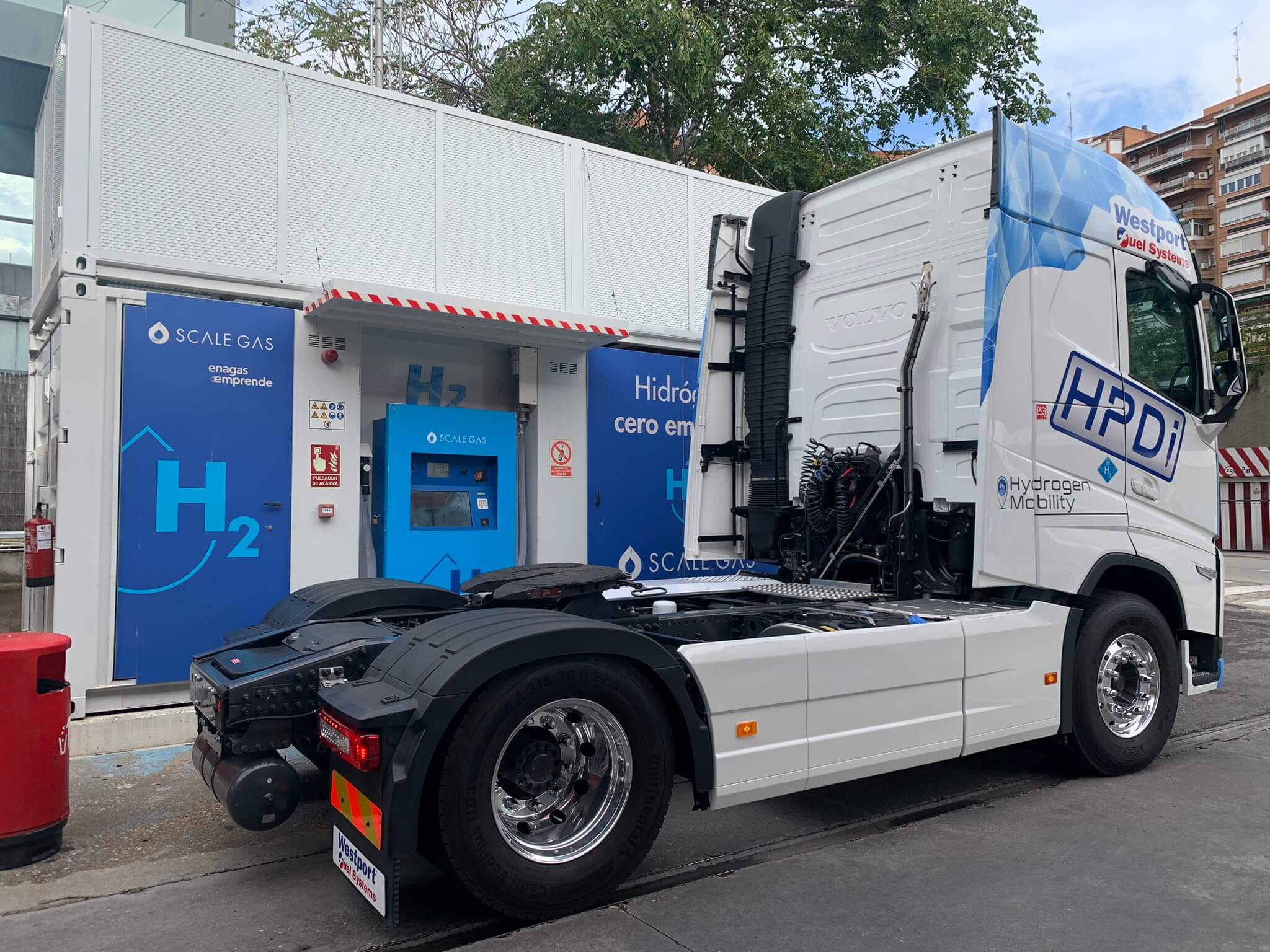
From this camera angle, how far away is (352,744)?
3131 mm

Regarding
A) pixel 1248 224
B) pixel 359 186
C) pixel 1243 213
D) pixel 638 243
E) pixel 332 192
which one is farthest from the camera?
pixel 1243 213

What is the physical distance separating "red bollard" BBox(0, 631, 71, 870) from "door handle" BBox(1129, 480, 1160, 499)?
18.1ft

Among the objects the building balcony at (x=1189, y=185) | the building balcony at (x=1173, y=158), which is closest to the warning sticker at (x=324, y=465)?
the building balcony at (x=1189, y=185)

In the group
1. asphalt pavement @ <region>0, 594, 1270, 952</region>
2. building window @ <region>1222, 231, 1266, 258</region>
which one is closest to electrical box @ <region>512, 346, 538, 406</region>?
asphalt pavement @ <region>0, 594, 1270, 952</region>

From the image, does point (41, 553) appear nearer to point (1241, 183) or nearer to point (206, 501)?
point (206, 501)

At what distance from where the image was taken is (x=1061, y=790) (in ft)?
16.6

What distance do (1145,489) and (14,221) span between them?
16.9 metres

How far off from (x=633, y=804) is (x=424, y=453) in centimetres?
450

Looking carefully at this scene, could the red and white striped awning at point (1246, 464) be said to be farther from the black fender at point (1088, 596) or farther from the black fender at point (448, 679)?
the black fender at point (448, 679)

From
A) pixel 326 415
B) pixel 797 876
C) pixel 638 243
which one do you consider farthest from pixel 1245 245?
pixel 797 876

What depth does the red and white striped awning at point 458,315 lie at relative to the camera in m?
6.45

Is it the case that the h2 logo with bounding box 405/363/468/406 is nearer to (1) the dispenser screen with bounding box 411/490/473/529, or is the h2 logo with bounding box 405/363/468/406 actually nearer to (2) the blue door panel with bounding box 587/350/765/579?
(1) the dispenser screen with bounding box 411/490/473/529

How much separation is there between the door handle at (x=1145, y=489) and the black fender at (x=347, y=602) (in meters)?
3.85

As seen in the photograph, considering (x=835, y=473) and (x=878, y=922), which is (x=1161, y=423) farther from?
(x=878, y=922)
